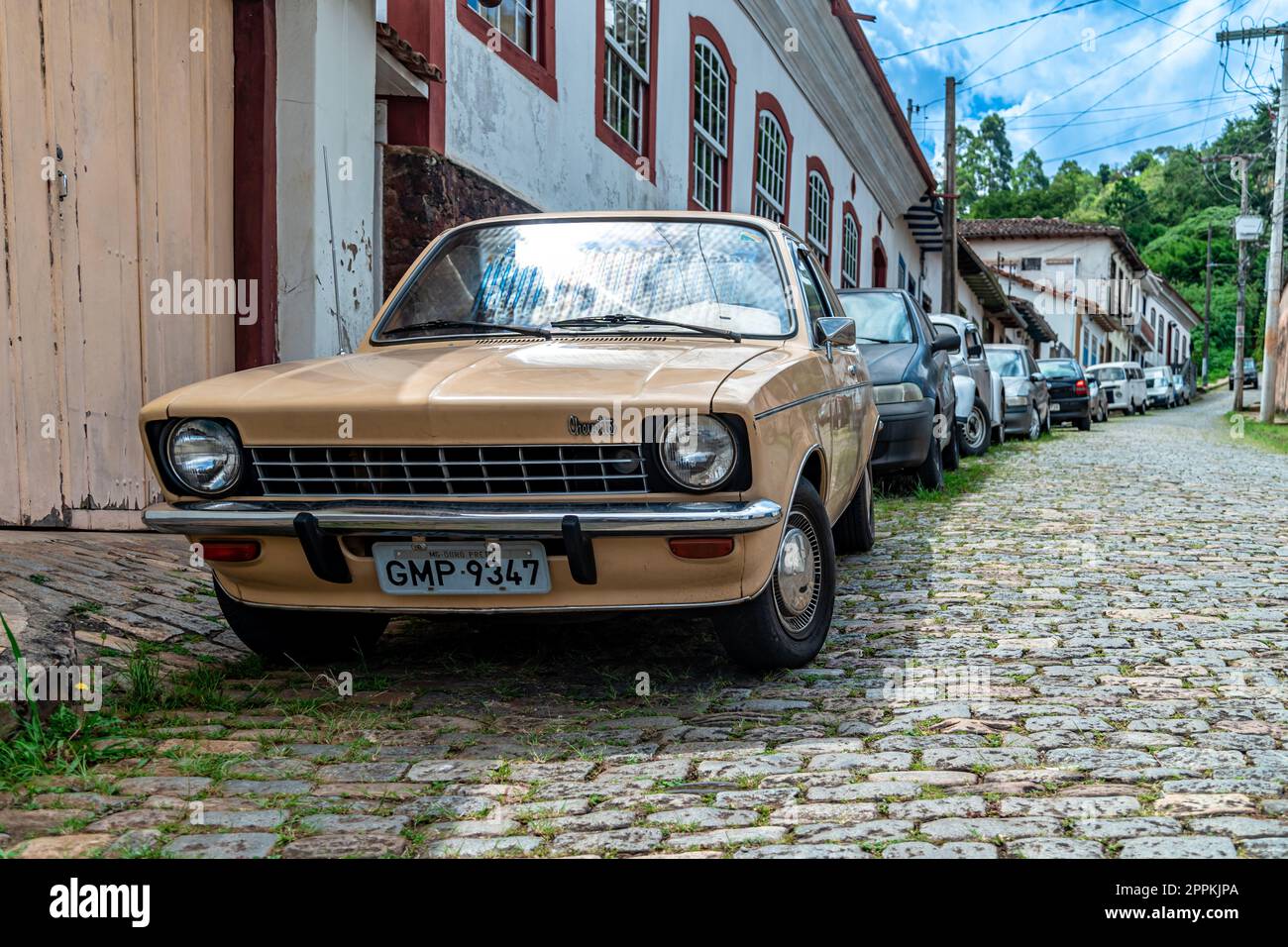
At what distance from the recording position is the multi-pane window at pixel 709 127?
15758 millimetres

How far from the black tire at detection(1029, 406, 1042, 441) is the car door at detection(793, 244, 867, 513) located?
13526mm

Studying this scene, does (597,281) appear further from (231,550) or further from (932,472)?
(932,472)

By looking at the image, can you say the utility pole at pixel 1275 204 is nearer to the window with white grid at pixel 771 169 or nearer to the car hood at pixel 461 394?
the window with white grid at pixel 771 169

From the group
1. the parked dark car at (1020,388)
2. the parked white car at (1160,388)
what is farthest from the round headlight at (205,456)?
the parked white car at (1160,388)

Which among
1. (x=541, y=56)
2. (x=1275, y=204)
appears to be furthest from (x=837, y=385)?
(x=1275, y=204)

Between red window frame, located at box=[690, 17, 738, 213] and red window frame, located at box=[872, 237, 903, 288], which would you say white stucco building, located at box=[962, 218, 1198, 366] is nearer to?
red window frame, located at box=[872, 237, 903, 288]

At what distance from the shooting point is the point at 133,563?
570 centimetres

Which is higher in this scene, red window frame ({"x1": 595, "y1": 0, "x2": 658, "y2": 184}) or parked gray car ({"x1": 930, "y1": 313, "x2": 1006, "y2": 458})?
red window frame ({"x1": 595, "y1": 0, "x2": 658, "y2": 184})

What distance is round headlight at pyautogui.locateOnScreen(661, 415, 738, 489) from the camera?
3.92 meters

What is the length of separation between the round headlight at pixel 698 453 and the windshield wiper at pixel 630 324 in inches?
40.6

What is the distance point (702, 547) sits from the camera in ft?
13.0

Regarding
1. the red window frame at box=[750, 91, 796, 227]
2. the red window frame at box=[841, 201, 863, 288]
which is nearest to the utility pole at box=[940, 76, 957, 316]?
the red window frame at box=[841, 201, 863, 288]

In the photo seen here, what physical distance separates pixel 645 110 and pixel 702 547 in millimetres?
10879
